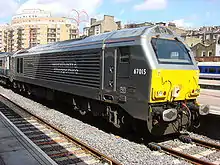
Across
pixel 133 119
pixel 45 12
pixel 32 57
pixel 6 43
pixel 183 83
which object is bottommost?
pixel 133 119

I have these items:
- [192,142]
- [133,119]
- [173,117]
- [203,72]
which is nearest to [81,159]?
[133,119]

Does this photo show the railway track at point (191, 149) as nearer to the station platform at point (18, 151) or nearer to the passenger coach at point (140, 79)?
the passenger coach at point (140, 79)

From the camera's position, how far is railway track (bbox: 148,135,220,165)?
6399mm

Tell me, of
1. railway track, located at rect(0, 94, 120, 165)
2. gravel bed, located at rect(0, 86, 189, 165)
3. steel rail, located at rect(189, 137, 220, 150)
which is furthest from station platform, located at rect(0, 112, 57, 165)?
steel rail, located at rect(189, 137, 220, 150)

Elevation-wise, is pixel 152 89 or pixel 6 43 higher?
pixel 6 43

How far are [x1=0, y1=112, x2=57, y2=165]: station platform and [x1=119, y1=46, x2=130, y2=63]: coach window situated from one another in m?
3.35

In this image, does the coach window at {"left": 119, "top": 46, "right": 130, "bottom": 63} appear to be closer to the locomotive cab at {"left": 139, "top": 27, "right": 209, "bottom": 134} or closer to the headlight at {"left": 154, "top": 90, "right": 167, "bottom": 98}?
the locomotive cab at {"left": 139, "top": 27, "right": 209, "bottom": 134}

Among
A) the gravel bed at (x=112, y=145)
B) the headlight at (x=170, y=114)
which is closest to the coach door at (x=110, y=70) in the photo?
the gravel bed at (x=112, y=145)

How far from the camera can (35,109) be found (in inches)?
516

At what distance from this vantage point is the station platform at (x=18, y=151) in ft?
18.5

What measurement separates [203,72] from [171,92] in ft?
91.4

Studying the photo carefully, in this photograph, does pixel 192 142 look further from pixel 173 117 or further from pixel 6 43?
pixel 6 43

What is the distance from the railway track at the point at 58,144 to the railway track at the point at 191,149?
1672mm

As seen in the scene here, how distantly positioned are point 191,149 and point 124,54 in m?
3.24
